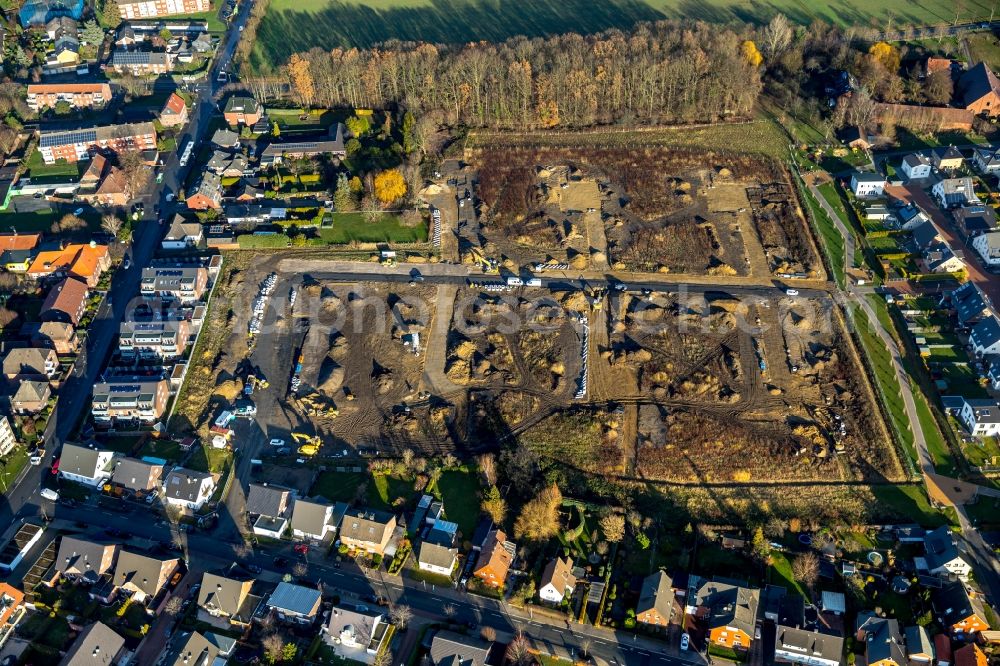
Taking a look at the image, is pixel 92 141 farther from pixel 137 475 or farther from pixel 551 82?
pixel 551 82

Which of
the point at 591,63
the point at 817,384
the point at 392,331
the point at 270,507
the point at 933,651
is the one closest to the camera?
the point at 933,651

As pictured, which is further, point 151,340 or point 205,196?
point 205,196

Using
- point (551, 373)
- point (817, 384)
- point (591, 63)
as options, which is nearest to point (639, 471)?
point (551, 373)

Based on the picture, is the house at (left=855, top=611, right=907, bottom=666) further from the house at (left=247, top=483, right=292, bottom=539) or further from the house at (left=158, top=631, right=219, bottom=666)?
the house at (left=158, top=631, right=219, bottom=666)

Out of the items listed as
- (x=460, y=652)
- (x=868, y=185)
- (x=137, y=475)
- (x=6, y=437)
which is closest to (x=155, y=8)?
(x=6, y=437)

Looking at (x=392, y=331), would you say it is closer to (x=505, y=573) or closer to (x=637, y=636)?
(x=505, y=573)

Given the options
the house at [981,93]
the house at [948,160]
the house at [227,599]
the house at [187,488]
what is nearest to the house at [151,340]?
the house at [187,488]
